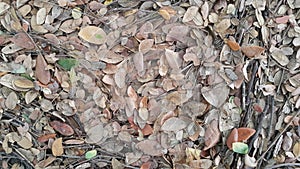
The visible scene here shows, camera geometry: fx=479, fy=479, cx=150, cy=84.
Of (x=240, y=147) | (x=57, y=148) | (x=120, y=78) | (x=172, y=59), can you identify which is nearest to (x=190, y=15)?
(x=172, y=59)

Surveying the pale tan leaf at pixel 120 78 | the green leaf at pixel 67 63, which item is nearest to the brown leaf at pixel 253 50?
the pale tan leaf at pixel 120 78

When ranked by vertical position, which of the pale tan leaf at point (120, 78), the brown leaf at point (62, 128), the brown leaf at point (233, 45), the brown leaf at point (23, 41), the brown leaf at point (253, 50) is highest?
the brown leaf at point (23, 41)

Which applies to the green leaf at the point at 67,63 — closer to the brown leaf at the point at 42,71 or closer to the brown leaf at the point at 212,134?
the brown leaf at the point at 42,71

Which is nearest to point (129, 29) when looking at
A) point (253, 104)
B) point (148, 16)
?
point (148, 16)

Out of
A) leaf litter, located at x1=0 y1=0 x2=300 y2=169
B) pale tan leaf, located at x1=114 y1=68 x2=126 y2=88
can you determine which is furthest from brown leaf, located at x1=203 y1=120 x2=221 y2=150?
pale tan leaf, located at x1=114 y1=68 x2=126 y2=88

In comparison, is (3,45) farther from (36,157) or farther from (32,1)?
(36,157)
